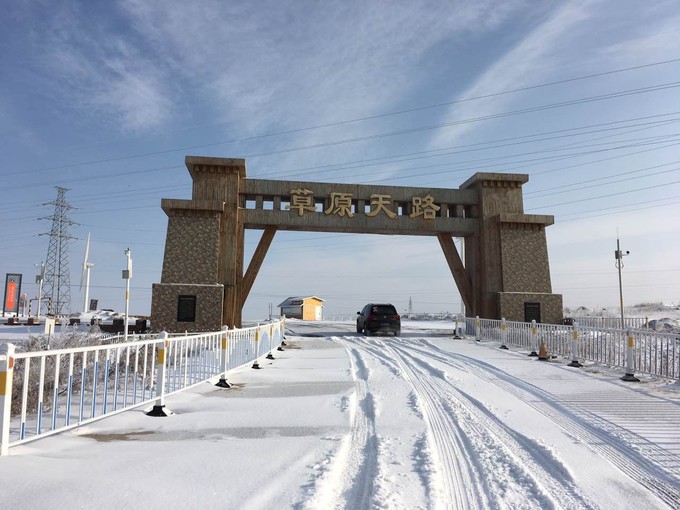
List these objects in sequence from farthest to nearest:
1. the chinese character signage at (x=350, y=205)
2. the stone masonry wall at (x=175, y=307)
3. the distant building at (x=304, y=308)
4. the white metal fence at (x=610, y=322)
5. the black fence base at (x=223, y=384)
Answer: the distant building at (x=304, y=308), the white metal fence at (x=610, y=322), the chinese character signage at (x=350, y=205), the stone masonry wall at (x=175, y=307), the black fence base at (x=223, y=384)

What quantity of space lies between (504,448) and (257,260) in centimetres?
2132

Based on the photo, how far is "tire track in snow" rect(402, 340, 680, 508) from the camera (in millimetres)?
3842

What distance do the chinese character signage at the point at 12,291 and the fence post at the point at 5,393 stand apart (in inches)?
1776

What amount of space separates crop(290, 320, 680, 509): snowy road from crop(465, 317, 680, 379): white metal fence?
5.51 ft

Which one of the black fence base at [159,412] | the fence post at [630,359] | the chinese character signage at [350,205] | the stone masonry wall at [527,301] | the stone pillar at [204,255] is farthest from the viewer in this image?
the chinese character signage at [350,205]

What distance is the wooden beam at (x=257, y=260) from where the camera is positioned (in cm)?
2477

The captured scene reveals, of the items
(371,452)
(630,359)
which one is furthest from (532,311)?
(371,452)

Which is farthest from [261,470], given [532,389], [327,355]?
[327,355]

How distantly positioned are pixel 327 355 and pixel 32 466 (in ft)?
35.1

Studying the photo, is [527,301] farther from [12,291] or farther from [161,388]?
[12,291]

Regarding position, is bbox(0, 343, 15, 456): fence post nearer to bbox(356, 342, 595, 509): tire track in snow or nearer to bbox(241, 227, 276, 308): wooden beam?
bbox(356, 342, 595, 509): tire track in snow

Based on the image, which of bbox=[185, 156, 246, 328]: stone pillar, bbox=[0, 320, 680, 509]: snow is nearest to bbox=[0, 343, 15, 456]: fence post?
bbox=[0, 320, 680, 509]: snow

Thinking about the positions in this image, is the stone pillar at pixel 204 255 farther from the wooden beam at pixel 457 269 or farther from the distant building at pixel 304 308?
→ the distant building at pixel 304 308

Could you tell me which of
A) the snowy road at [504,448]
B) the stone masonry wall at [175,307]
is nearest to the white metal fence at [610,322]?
the stone masonry wall at [175,307]
